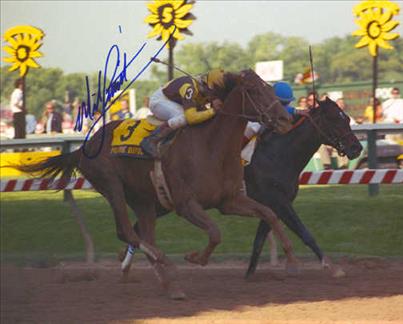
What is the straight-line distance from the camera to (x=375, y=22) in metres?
17.1

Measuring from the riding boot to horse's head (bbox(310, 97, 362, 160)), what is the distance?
1.60 m

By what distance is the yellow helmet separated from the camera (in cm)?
809

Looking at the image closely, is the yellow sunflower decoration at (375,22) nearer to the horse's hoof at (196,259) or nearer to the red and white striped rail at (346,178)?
the red and white striped rail at (346,178)

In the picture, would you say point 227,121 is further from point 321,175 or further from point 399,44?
point 399,44

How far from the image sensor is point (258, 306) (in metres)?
7.29

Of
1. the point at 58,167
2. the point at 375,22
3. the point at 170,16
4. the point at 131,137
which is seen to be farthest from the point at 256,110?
the point at 375,22

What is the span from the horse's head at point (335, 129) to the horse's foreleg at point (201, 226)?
1778 millimetres

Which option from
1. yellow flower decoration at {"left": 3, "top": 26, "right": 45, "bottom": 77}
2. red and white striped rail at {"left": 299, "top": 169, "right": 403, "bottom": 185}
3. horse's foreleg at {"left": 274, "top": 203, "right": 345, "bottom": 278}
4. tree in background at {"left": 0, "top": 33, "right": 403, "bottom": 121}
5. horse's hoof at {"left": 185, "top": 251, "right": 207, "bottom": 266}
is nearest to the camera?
horse's hoof at {"left": 185, "top": 251, "right": 207, "bottom": 266}

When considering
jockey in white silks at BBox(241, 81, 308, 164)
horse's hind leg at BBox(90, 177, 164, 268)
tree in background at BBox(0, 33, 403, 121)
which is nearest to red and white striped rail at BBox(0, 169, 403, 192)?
jockey in white silks at BBox(241, 81, 308, 164)

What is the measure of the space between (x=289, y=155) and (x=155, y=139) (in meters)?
1.44

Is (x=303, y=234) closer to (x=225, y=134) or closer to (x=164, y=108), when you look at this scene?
(x=225, y=134)

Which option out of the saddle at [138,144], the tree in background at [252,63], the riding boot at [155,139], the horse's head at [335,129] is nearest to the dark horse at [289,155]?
the horse's head at [335,129]

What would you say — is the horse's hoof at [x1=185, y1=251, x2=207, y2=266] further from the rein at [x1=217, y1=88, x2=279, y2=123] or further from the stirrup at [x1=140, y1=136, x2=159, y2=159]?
the rein at [x1=217, y1=88, x2=279, y2=123]

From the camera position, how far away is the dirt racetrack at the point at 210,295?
6.76 meters
